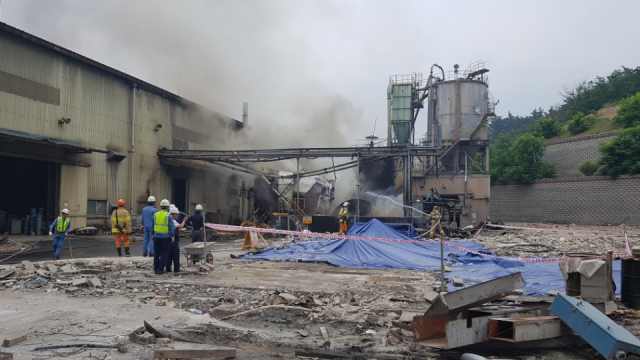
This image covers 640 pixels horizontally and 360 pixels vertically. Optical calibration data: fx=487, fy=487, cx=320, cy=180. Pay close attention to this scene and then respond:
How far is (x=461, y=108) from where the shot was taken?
3531 cm

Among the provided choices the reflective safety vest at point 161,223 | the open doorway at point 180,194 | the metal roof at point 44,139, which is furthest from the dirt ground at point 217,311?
the open doorway at point 180,194

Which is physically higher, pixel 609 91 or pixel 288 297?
pixel 609 91

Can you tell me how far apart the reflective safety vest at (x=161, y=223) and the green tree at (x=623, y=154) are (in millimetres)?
29498

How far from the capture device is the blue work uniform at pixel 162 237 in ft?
33.4

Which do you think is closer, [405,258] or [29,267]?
[29,267]

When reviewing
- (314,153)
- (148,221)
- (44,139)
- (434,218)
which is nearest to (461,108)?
(314,153)

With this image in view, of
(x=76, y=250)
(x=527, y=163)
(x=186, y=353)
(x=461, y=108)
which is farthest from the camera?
(x=527, y=163)

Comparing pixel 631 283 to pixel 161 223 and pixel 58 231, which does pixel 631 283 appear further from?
pixel 58 231

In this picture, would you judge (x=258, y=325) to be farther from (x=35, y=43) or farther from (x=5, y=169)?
(x=5, y=169)

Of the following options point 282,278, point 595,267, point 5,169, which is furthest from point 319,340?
point 5,169

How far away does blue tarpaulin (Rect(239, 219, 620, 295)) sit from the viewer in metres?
10.5

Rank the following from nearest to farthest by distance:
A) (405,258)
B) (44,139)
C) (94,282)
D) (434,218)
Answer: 1. (94,282)
2. (405,258)
3. (44,139)
4. (434,218)

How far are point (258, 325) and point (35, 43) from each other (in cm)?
1963

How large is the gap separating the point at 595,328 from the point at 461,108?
32.5 metres
